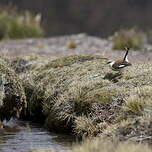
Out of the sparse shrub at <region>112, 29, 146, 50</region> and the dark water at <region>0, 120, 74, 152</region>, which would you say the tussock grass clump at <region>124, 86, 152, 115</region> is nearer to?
the dark water at <region>0, 120, 74, 152</region>

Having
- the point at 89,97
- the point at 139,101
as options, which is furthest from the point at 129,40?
the point at 139,101

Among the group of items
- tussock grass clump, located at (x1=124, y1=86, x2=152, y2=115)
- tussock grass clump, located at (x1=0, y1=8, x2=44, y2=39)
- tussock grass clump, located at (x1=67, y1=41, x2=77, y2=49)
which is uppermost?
tussock grass clump, located at (x1=0, y1=8, x2=44, y2=39)

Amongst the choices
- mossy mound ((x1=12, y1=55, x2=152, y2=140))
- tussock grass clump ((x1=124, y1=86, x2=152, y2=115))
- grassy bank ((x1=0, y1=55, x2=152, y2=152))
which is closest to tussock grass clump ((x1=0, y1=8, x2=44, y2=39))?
grassy bank ((x1=0, y1=55, x2=152, y2=152))

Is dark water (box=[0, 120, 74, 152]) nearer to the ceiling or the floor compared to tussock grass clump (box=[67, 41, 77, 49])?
nearer to the floor

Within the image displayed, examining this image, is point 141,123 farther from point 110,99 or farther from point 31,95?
point 31,95

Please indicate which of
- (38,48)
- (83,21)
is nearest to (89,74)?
(38,48)

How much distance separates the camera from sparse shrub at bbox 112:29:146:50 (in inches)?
792

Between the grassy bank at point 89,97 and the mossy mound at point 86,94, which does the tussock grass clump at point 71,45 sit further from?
the mossy mound at point 86,94

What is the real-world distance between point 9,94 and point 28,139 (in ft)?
3.78

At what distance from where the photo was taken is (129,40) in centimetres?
2106

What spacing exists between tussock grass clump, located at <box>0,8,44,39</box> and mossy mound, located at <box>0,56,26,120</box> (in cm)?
1422

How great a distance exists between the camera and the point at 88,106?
31.9ft

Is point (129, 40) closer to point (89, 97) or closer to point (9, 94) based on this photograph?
point (9, 94)

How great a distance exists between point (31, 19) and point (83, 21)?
14.9 meters
